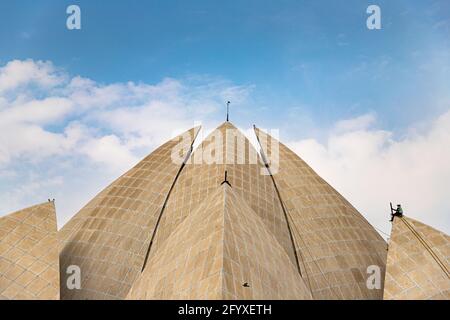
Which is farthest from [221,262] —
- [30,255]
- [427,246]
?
[30,255]

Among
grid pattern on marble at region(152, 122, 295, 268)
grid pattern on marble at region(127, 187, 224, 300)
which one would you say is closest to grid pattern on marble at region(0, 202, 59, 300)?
grid pattern on marble at region(127, 187, 224, 300)

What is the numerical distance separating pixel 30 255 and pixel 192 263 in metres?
8.72

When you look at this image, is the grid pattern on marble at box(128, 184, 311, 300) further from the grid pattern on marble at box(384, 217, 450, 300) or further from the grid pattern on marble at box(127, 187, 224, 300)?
the grid pattern on marble at box(384, 217, 450, 300)

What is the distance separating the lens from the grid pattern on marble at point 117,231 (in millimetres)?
20016

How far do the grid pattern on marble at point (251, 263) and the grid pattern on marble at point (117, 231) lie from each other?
7.74 metres

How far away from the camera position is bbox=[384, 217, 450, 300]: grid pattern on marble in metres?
15.2

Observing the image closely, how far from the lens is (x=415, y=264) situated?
16078mm

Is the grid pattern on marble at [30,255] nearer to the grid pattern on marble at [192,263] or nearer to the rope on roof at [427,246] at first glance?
the grid pattern on marble at [192,263]

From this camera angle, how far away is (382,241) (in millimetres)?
24359

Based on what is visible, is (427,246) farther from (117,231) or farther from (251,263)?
(117,231)
